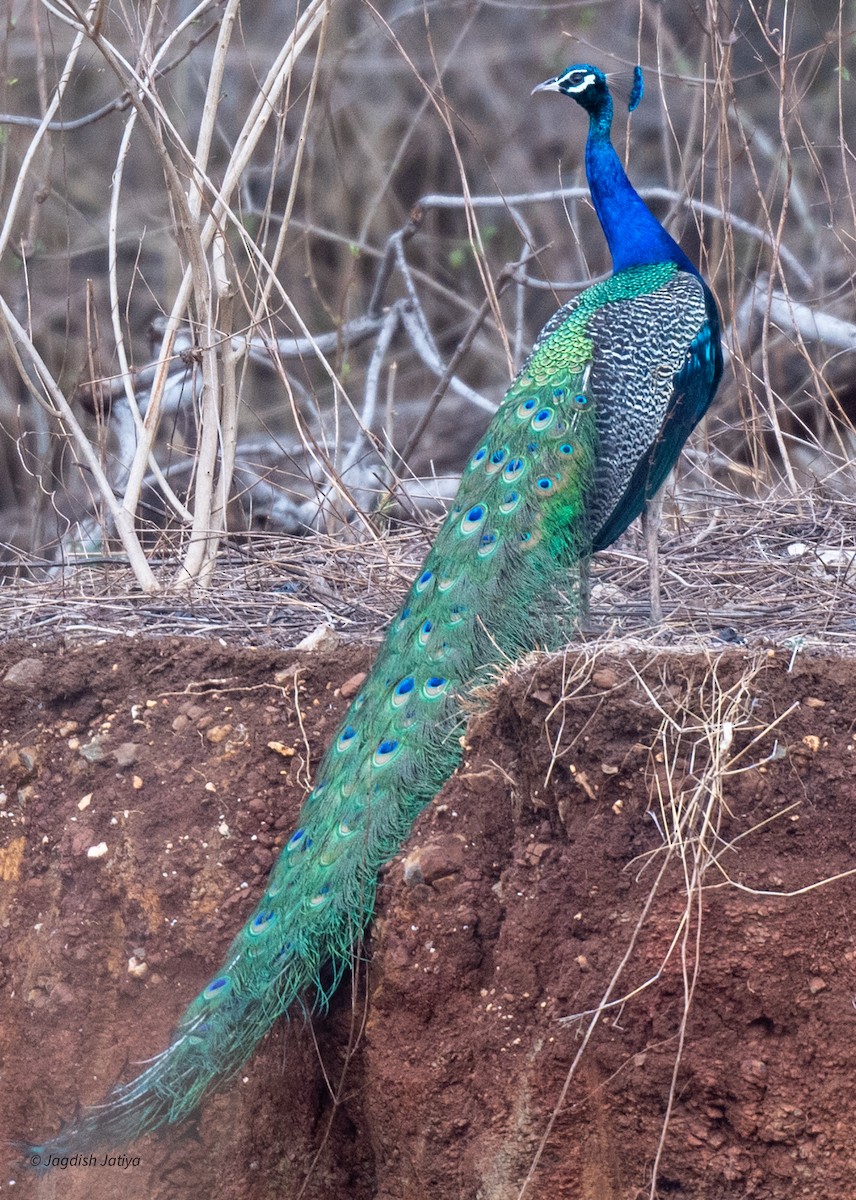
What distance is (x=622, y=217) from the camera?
4.16 m

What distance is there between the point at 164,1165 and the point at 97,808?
0.88 meters

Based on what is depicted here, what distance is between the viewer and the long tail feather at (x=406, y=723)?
2.98 meters

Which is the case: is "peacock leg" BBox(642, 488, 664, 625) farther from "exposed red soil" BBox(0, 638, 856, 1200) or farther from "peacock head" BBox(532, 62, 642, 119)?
"peacock head" BBox(532, 62, 642, 119)

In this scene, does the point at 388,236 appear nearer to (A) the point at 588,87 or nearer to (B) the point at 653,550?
(A) the point at 588,87

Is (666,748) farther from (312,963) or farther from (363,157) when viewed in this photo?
(363,157)

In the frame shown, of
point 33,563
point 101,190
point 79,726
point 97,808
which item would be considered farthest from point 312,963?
point 101,190

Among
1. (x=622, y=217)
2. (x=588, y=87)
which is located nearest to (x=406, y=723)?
(x=622, y=217)

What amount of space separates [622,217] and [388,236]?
12.8ft

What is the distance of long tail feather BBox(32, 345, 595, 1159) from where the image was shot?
298 cm

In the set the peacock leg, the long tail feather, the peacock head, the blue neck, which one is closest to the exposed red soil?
the long tail feather

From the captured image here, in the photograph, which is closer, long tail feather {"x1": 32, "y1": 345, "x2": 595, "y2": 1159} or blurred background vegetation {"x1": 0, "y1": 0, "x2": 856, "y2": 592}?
long tail feather {"x1": 32, "y1": 345, "x2": 595, "y2": 1159}

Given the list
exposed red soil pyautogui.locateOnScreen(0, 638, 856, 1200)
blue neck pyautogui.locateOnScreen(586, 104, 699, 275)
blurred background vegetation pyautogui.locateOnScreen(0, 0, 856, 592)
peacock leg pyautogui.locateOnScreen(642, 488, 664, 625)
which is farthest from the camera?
blurred background vegetation pyautogui.locateOnScreen(0, 0, 856, 592)

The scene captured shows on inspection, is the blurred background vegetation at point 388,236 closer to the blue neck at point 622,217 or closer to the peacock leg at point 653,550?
the blue neck at point 622,217

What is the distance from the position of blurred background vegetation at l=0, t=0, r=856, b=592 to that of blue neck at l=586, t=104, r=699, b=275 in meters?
0.53
